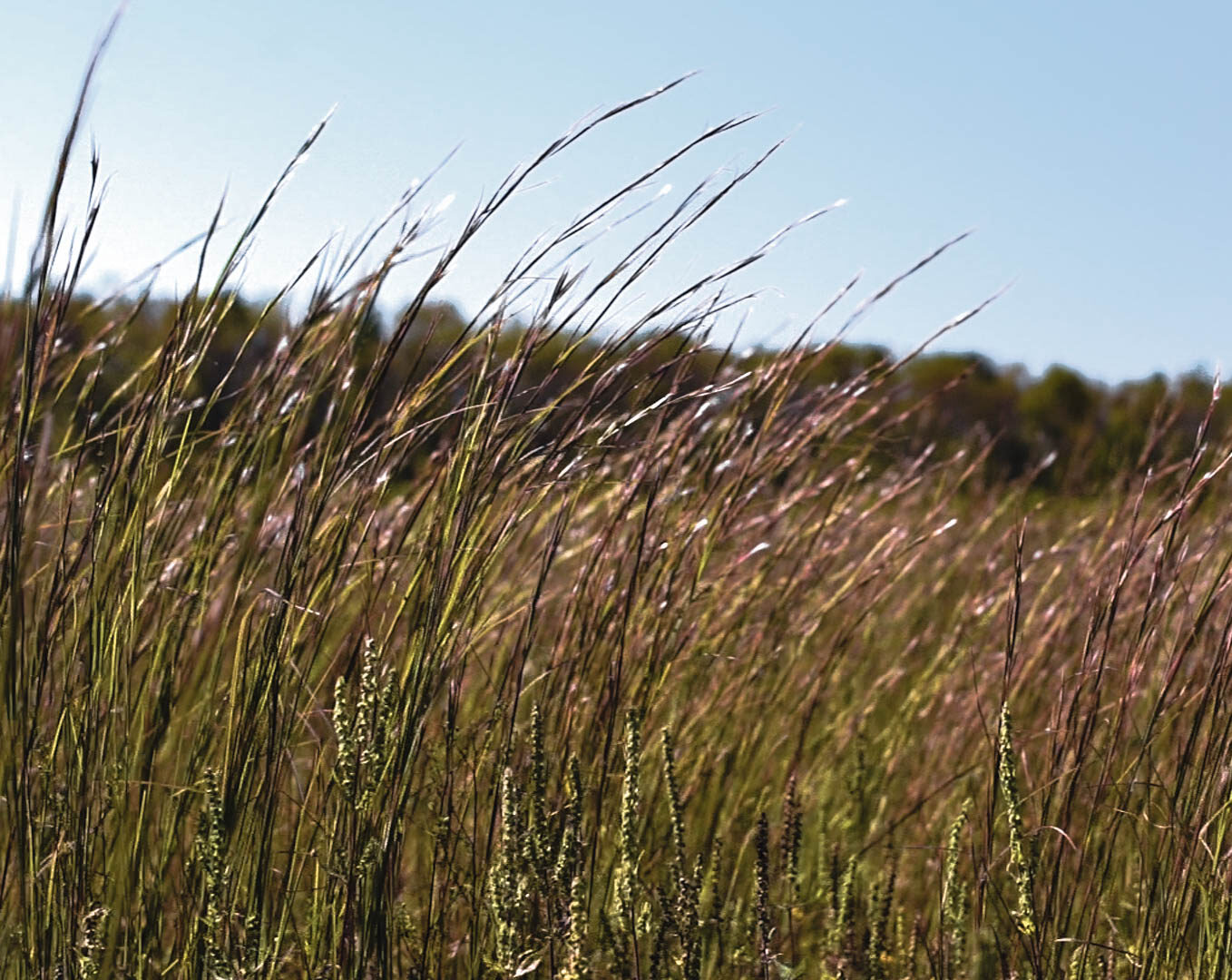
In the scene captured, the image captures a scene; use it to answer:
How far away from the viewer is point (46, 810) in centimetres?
143

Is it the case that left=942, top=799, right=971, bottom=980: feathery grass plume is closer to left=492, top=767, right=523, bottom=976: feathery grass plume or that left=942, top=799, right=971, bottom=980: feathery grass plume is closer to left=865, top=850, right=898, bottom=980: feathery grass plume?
left=865, top=850, right=898, bottom=980: feathery grass plume

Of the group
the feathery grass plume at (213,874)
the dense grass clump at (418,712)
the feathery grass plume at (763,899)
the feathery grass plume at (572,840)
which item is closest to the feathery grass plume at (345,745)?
the dense grass clump at (418,712)

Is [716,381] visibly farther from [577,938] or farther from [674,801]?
[577,938]

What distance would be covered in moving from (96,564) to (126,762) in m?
0.24

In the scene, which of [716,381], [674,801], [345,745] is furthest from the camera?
Result: [716,381]

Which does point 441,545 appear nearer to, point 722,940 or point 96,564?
point 96,564

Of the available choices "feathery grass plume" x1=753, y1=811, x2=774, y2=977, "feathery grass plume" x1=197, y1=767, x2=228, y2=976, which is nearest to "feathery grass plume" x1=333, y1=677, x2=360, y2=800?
"feathery grass plume" x1=197, y1=767, x2=228, y2=976

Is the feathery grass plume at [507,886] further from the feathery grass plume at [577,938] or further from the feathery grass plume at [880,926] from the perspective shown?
the feathery grass plume at [880,926]

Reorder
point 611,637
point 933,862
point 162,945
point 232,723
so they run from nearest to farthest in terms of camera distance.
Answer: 1. point 232,723
2. point 162,945
3. point 611,637
4. point 933,862

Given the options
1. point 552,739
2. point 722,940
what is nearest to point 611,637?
point 552,739

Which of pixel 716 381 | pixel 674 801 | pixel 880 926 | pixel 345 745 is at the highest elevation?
pixel 716 381

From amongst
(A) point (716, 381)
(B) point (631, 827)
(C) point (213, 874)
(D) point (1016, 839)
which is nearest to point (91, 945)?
(C) point (213, 874)

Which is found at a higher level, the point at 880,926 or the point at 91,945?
the point at 91,945

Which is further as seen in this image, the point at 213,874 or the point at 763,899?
the point at 763,899
